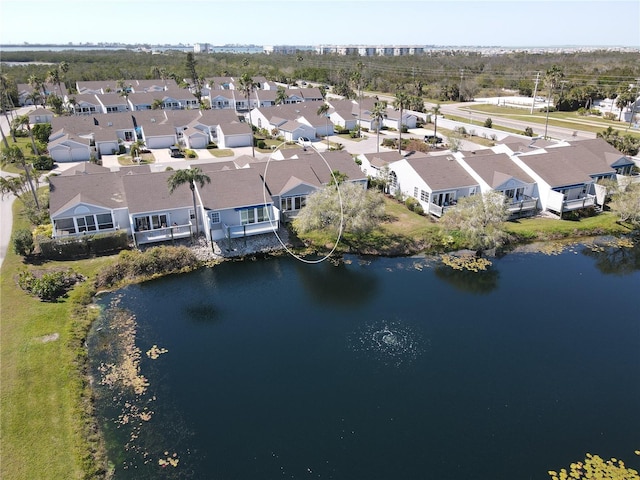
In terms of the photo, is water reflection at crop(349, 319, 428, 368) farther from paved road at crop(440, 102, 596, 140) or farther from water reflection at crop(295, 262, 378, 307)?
paved road at crop(440, 102, 596, 140)

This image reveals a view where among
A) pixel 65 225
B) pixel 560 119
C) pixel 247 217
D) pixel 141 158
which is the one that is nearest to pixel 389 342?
pixel 247 217

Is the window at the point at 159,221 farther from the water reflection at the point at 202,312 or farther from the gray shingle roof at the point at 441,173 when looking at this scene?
the gray shingle roof at the point at 441,173

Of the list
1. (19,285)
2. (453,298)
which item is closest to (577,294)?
(453,298)

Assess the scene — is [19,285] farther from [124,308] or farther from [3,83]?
[3,83]

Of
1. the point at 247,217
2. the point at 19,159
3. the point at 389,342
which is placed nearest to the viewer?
the point at 389,342

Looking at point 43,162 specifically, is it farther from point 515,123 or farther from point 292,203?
point 515,123

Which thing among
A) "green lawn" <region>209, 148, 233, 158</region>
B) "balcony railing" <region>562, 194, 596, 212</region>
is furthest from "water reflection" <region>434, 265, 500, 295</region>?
"green lawn" <region>209, 148, 233, 158</region>
